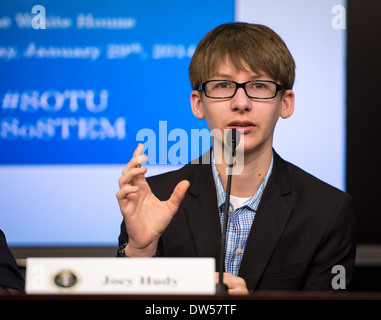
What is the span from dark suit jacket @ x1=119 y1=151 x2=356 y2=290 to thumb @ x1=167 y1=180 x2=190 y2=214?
26 centimetres

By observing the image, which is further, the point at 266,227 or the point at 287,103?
the point at 287,103

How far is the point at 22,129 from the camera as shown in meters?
2.43

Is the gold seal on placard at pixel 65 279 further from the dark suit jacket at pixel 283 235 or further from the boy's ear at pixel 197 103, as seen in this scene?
the boy's ear at pixel 197 103

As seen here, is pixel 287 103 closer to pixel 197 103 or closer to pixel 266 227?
pixel 197 103

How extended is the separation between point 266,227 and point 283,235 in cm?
6

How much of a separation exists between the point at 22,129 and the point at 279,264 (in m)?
1.36

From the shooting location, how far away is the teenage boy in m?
1.70

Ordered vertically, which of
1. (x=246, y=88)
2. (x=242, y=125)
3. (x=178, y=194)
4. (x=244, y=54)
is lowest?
(x=178, y=194)

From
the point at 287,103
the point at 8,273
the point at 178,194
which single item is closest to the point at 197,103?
the point at 287,103

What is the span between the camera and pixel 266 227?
1.72 metres

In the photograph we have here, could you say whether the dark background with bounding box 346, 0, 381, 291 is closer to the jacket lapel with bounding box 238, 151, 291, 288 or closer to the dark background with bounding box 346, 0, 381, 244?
the dark background with bounding box 346, 0, 381, 244

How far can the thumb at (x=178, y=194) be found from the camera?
147 centimetres

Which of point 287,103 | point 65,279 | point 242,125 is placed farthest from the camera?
point 287,103

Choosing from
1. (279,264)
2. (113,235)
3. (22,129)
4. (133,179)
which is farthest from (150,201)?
(22,129)
